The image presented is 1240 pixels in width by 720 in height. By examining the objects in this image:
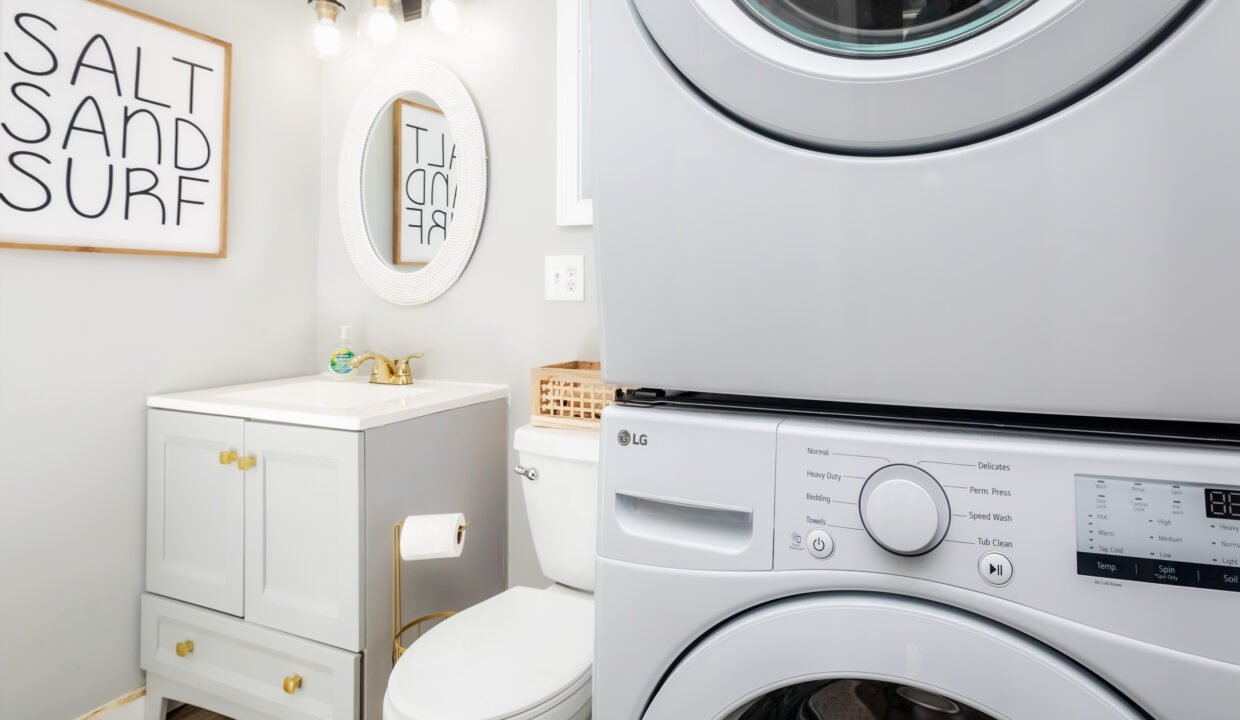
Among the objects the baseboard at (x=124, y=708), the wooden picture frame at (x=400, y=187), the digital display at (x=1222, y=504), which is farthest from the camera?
the wooden picture frame at (x=400, y=187)

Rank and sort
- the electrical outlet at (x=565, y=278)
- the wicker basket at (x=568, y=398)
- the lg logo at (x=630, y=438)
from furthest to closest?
1. the electrical outlet at (x=565, y=278)
2. the wicker basket at (x=568, y=398)
3. the lg logo at (x=630, y=438)

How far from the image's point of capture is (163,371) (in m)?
1.79

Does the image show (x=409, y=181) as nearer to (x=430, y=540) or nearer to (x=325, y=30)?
(x=325, y=30)

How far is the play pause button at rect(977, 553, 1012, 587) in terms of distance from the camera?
1.62ft

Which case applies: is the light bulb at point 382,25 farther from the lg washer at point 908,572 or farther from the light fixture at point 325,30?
the lg washer at point 908,572

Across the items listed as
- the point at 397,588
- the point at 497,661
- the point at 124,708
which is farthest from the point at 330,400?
the point at 497,661

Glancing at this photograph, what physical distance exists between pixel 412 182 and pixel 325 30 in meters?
0.50

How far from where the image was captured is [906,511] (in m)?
0.51

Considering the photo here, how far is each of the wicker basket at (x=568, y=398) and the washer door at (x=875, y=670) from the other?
0.92 metres

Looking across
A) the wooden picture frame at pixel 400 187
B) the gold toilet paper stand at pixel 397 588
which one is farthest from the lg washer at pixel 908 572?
the wooden picture frame at pixel 400 187

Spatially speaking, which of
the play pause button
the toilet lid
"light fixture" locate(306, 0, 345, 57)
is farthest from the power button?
"light fixture" locate(306, 0, 345, 57)

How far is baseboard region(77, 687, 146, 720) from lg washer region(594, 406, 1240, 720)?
1.75 metres

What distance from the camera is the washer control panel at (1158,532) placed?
1.46 feet

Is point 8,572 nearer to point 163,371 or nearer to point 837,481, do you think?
point 163,371
